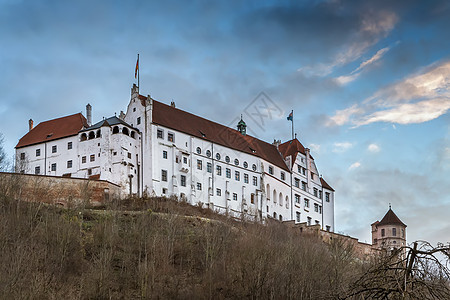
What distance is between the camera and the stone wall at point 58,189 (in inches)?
2117

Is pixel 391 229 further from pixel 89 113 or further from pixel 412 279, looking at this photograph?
pixel 412 279

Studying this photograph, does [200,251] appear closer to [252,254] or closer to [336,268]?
[252,254]

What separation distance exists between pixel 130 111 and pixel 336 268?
3380 cm

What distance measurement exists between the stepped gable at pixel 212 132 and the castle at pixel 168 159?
0.51ft

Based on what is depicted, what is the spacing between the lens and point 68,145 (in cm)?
6644

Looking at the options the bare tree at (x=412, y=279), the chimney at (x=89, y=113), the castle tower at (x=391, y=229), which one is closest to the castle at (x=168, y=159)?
the chimney at (x=89, y=113)

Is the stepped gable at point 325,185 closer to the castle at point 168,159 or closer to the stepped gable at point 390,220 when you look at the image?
the castle at point 168,159

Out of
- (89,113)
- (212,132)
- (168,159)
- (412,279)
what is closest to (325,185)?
(212,132)

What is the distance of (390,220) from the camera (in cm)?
9431

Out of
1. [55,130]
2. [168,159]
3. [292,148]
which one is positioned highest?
[292,148]

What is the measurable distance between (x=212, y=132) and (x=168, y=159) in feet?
35.2

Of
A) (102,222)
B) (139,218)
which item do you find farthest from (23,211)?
(139,218)

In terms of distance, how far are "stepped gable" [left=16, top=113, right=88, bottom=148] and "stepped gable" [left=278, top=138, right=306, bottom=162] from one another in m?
27.7

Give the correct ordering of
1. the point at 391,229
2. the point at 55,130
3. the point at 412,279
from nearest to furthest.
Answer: the point at 412,279, the point at 55,130, the point at 391,229
